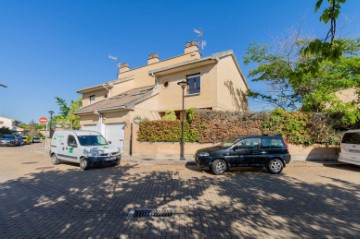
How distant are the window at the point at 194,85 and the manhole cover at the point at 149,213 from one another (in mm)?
11824

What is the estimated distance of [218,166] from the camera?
27.5ft

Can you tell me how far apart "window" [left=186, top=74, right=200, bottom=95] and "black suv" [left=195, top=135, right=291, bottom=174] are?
25.2 feet

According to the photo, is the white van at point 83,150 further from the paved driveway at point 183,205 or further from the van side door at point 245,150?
the van side door at point 245,150

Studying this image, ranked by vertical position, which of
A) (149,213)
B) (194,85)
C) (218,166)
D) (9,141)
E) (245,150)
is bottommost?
(149,213)

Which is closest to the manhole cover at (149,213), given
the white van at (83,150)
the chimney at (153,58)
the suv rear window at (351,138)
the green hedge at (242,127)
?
the white van at (83,150)

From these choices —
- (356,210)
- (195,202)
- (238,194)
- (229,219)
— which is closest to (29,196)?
(195,202)

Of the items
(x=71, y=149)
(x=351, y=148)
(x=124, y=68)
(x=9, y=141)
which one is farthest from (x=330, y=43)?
(x=9, y=141)

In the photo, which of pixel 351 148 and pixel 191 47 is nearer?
pixel 351 148

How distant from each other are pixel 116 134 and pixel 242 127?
9950 millimetres

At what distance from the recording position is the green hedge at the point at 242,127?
1165cm

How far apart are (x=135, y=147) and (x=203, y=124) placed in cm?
528

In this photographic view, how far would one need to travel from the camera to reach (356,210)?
15.1ft

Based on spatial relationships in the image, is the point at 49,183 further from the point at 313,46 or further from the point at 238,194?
the point at 313,46

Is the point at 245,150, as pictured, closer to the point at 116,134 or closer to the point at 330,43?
the point at 330,43
